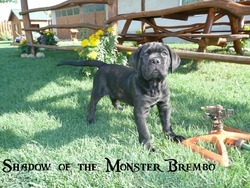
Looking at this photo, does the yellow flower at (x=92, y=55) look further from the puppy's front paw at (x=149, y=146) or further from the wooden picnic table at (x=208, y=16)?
the puppy's front paw at (x=149, y=146)

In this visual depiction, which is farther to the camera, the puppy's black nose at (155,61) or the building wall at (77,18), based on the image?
the building wall at (77,18)

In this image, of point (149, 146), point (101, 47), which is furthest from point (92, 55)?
point (149, 146)

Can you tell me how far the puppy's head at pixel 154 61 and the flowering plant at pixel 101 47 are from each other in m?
2.43

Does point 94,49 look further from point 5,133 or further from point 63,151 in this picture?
point 63,151

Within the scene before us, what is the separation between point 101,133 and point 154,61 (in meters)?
0.95

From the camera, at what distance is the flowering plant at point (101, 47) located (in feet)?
14.7

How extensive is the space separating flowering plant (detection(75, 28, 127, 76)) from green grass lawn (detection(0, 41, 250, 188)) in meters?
0.50

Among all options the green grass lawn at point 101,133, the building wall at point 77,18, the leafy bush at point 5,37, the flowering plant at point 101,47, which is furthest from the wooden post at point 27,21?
the leafy bush at point 5,37

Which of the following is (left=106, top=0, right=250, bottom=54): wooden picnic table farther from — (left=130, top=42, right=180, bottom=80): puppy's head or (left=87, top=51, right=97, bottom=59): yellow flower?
(left=130, top=42, right=180, bottom=80): puppy's head

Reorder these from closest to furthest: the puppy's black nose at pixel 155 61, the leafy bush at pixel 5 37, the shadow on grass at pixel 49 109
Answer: the puppy's black nose at pixel 155 61
the shadow on grass at pixel 49 109
the leafy bush at pixel 5 37

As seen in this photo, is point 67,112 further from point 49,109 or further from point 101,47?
point 101,47

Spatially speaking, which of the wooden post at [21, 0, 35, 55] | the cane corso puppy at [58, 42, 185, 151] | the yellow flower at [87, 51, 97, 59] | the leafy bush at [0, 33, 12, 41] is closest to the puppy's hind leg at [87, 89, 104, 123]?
the cane corso puppy at [58, 42, 185, 151]

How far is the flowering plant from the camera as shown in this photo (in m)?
4.47

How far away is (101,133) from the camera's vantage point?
2418 millimetres
